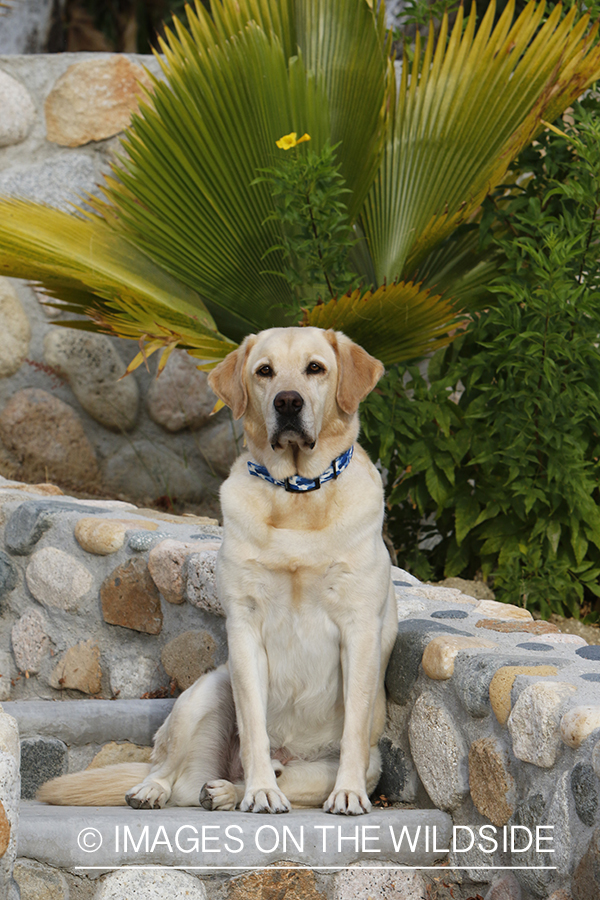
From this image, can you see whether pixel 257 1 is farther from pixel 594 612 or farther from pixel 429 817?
pixel 429 817

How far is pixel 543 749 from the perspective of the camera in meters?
1.74

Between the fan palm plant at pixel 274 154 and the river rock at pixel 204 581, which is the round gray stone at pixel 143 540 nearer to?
the river rock at pixel 204 581

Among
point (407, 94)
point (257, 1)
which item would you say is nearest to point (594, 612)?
point (407, 94)

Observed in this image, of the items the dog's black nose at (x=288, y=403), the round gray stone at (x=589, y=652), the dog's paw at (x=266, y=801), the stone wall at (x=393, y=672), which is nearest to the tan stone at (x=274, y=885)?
the dog's paw at (x=266, y=801)

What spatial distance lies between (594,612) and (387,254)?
1577 millimetres

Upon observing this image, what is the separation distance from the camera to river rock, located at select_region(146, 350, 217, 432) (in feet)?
15.9

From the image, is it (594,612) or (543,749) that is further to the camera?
(594,612)

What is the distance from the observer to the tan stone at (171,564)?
2.90 meters

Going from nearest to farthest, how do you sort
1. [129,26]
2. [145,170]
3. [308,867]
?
[308,867] < [145,170] < [129,26]

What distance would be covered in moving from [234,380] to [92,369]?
8.53ft

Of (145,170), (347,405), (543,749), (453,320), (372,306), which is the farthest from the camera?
(145,170)

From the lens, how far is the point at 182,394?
15.9 feet

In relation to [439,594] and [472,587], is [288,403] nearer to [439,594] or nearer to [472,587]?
[439,594]

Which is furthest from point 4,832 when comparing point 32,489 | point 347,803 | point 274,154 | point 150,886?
point 274,154
